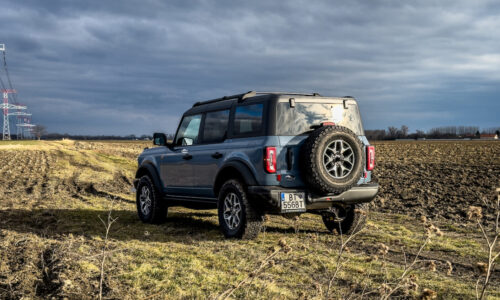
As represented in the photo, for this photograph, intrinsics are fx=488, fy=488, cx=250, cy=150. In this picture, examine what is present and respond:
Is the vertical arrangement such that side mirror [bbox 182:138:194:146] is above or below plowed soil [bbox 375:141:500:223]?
above

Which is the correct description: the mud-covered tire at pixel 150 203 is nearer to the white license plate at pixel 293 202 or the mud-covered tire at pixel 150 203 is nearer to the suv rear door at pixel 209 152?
the suv rear door at pixel 209 152

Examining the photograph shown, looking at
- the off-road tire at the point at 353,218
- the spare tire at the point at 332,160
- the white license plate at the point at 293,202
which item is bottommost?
the off-road tire at the point at 353,218

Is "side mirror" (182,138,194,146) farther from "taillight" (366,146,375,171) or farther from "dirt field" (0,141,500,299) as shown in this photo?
"taillight" (366,146,375,171)

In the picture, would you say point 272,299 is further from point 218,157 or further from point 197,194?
point 197,194

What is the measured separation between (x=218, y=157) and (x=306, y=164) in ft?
5.47

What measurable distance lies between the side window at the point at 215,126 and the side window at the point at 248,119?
31 centimetres

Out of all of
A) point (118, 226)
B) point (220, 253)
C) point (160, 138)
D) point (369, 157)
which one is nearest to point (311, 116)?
point (369, 157)

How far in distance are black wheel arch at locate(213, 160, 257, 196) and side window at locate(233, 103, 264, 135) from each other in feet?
1.65

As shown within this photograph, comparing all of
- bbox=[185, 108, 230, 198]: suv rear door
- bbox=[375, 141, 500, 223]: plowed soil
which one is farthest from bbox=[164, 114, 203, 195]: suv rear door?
bbox=[375, 141, 500, 223]: plowed soil

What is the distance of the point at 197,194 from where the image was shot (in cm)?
838

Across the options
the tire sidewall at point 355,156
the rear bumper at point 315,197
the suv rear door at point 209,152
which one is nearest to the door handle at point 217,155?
the suv rear door at point 209,152

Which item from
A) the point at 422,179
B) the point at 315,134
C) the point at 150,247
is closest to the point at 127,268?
the point at 150,247

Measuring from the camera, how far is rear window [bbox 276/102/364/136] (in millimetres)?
6852

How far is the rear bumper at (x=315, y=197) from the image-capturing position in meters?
6.58
